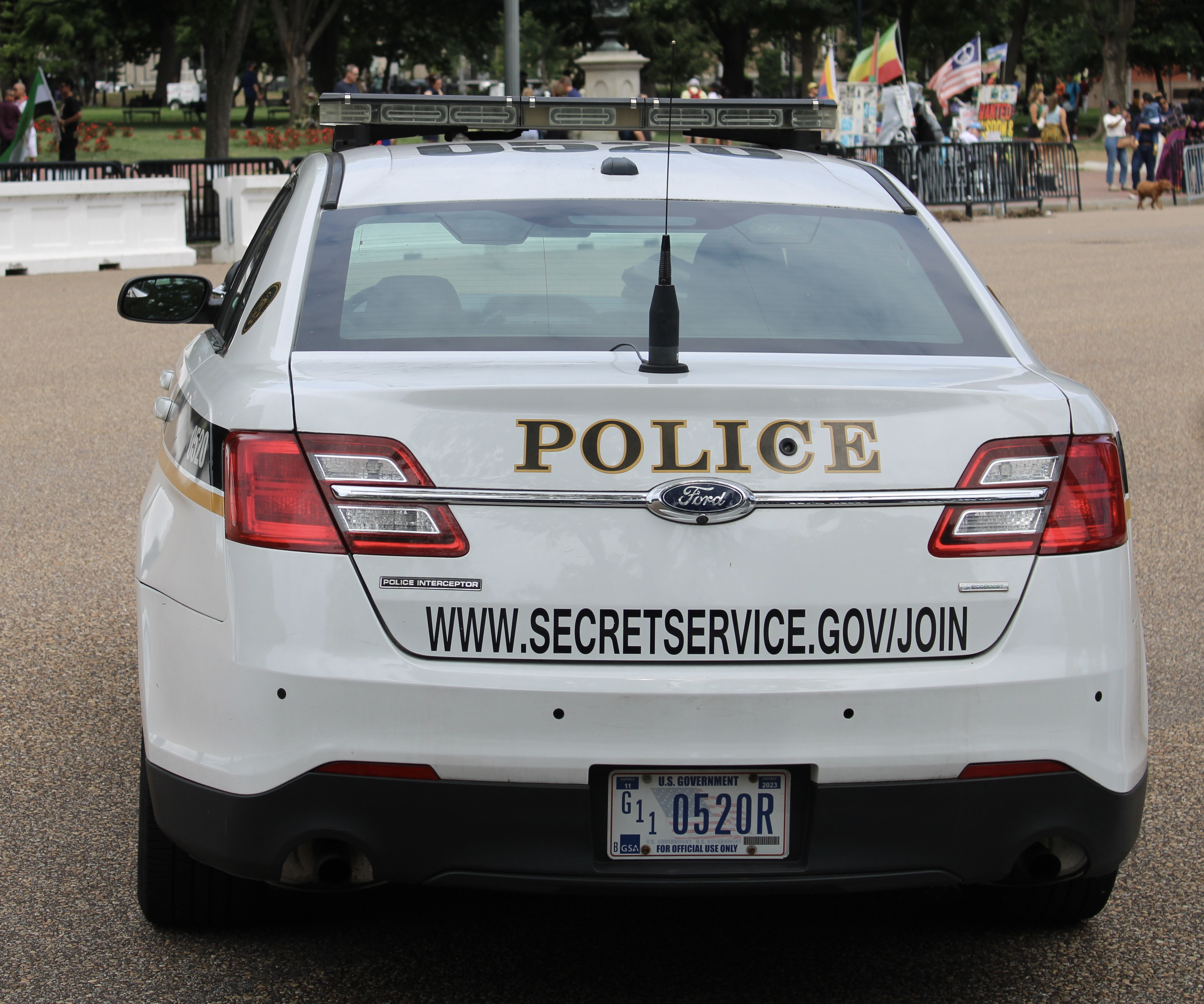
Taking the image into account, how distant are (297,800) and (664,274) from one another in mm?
1168

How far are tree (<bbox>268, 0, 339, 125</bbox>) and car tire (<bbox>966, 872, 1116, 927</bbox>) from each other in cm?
3992

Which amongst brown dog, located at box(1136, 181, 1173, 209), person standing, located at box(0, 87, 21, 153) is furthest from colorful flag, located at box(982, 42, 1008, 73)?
person standing, located at box(0, 87, 21, 153)

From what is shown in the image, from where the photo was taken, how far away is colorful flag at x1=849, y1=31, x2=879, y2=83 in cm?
2962

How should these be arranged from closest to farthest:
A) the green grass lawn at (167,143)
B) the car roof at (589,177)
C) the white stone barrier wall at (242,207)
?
the car roof at (589,177)
the white stone barrier wall at (242,207)
the green grass lawn at (167,143)

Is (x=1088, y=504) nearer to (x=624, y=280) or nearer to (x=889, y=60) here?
(x=624, y=280)

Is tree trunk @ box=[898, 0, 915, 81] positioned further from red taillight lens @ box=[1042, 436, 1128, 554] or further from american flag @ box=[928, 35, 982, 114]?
red taillight lens @ box=[1042, 436, 1128, 554]

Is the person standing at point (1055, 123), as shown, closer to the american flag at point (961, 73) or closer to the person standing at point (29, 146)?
the american flag at point (961, 73)

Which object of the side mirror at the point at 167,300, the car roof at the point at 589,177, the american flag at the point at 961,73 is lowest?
the side mirror at the point at 167,300

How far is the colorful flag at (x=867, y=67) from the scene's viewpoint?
2962 cm

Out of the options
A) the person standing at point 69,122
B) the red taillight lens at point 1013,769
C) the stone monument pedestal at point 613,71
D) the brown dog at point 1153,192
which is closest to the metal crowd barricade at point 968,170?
the brown dog at point 1153,192

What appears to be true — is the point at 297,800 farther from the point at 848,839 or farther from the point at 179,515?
the point at 848,839

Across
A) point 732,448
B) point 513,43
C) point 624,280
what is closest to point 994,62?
point 513,43

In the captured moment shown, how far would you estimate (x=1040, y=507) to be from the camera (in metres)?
2.75

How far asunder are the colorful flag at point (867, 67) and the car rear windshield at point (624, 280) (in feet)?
88.2
